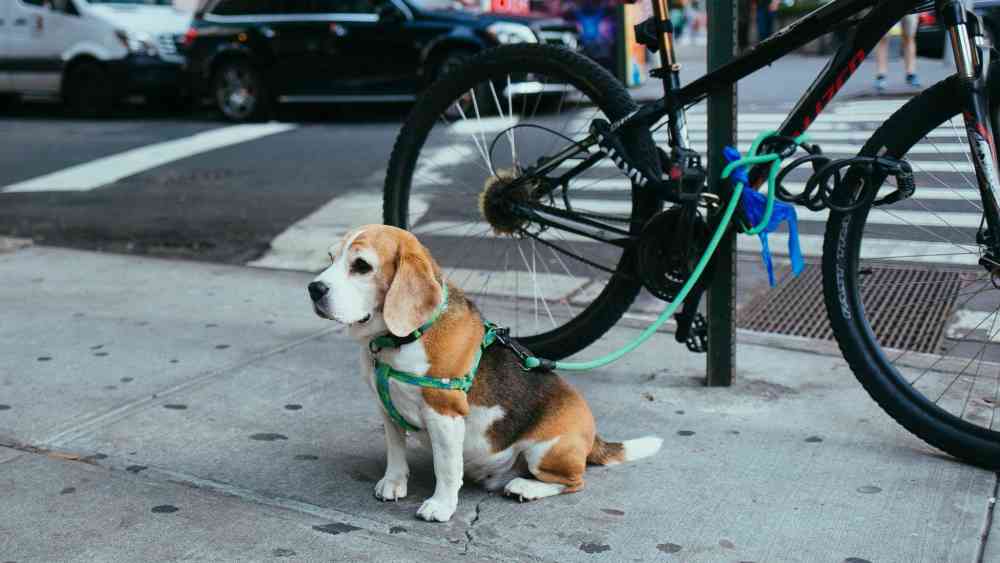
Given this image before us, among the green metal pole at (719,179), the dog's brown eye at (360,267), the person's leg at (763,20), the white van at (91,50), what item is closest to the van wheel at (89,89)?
the white van at (91,50)

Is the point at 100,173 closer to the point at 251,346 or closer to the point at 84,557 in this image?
the point at 251,346

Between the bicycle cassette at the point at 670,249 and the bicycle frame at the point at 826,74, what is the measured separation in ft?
0.58

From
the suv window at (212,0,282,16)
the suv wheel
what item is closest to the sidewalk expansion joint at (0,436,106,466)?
the suv wheel

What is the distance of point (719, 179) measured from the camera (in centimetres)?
404

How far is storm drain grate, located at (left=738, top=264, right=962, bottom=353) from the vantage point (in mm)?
4625

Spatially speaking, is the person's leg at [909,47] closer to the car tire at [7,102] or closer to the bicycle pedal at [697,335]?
the bicycle pedal at [697,335]

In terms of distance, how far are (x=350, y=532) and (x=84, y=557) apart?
671 mm

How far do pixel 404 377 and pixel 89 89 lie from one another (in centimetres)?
1313

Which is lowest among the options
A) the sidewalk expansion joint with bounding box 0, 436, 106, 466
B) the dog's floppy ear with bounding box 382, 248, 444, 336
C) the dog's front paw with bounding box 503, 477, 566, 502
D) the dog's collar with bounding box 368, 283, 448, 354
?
the dog's front paw with bounding box 503, 477, 566, 502

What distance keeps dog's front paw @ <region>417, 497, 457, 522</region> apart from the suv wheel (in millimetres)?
11392

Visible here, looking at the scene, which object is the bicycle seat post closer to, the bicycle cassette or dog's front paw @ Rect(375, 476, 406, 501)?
the bicycle cassette

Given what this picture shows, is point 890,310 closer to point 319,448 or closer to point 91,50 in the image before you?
point 319,448

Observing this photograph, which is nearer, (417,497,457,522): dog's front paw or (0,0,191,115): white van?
(417,497,457,522): dog's front paw

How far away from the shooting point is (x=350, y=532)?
10.4 feet
